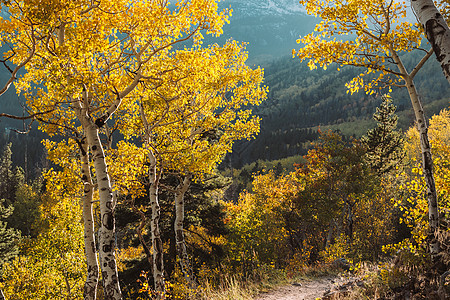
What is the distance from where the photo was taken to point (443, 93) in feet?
558

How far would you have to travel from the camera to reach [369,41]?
6.13 m

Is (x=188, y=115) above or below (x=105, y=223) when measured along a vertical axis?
above

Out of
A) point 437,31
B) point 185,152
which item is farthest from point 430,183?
point 185,152

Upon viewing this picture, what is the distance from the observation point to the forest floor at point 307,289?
7.74 m

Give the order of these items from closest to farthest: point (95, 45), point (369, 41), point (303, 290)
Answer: point (95, 45) < point (369, 41) < point (303, 290)

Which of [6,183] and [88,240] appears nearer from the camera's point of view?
[88,240]

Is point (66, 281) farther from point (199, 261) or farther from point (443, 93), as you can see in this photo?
point (443, 93)

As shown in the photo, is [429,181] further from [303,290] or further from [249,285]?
[249,285]

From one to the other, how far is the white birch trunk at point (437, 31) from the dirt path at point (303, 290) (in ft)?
22.6

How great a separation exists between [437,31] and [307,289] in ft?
31.0

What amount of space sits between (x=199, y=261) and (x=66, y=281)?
832 centimetres

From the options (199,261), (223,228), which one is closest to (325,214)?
(223,228)

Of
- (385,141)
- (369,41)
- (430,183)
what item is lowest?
(430,183)

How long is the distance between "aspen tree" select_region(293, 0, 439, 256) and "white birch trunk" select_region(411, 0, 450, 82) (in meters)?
2.74
